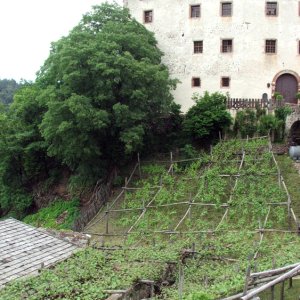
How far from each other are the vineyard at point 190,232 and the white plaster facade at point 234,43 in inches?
251

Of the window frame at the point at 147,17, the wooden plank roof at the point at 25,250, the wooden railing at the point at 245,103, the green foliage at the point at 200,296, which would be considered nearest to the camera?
the green foliage at the point at 200,296

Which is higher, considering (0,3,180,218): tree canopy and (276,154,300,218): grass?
(0,3,180,218): tree canopy

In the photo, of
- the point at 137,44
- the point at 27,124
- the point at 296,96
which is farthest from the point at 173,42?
the point at 27,124

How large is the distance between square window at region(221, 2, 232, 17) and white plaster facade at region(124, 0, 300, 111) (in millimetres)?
217

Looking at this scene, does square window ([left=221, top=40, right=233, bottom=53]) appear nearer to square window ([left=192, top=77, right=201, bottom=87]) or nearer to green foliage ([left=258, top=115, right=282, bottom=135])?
square window ([left=192, top=77, right=201, bottom=87])

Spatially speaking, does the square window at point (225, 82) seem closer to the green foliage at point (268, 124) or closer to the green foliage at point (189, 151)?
the green foliage at point (268, 124)

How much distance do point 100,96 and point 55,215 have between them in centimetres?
769

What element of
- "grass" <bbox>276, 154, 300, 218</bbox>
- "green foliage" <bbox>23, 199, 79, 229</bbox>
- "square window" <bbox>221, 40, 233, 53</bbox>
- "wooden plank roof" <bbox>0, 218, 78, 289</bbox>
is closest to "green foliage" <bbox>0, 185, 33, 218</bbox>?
"green foliage" <bbox>23, 199, 79, 229</bbox>

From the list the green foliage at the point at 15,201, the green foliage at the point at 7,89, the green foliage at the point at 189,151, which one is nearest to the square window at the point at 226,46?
the green foliage at the point at 189,151

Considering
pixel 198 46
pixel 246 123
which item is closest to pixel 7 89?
pixel 198 46

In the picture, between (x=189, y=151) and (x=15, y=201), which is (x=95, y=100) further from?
(x=15, y=201)

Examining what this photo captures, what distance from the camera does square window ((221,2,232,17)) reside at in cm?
3164

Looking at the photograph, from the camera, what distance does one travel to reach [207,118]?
2731 centimetres

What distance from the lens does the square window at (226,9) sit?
31.6 metres
